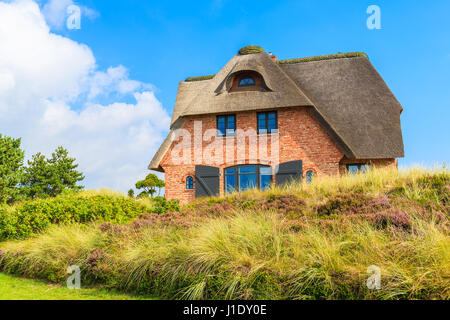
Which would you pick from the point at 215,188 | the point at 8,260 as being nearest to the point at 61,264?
the point at 8,260

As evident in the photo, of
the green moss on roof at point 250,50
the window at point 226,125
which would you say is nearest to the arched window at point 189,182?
the window at point 226,125

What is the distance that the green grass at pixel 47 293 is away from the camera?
19.6 ft

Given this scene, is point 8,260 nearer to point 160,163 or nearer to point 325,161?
point 160,163

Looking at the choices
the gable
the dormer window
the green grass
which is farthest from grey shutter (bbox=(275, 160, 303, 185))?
the green grass

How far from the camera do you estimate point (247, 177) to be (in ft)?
55.5

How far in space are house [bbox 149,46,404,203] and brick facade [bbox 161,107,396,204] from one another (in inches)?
1.8

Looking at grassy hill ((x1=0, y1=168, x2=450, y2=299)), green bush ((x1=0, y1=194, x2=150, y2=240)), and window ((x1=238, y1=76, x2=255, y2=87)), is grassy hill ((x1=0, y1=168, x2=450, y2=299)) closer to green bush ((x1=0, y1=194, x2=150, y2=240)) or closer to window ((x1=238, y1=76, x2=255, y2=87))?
green bush ((x1=0, y1=194, x2=150, y2=240))

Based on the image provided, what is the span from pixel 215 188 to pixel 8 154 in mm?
13873

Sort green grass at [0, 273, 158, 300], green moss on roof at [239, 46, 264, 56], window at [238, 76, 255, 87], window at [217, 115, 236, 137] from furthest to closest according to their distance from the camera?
green moss on roof at [239, 46, 264, 56]
window at [238, 76, 255, 87]
window at [217, 115, 236, 137]
green grass at [0, 273, 158, 300]

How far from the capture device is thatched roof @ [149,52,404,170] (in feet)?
53.2

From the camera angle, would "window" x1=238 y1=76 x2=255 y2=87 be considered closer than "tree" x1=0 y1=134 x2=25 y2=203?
Yes

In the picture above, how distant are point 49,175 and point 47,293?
19.5 metres

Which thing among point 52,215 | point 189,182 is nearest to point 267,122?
point 189,182

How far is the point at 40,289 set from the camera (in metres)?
6.73
